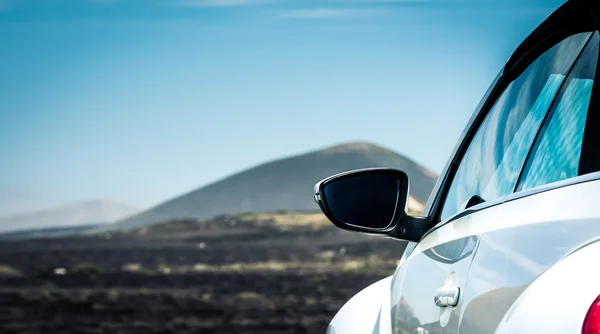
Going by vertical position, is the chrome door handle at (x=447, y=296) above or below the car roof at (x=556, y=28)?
below

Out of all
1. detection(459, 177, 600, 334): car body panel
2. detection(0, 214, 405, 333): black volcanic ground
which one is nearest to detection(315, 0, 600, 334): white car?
detection(459, 177, 600, 334): car body panel

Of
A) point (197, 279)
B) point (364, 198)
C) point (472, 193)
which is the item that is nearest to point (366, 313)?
point (364, 198)

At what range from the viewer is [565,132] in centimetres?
253

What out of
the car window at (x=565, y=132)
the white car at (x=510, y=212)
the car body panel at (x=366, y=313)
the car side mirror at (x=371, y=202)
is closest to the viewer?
the white car at (x=510, y=212)

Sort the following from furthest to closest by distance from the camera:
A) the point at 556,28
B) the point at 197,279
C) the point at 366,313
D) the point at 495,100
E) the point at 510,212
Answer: the point at 197,279 → the point at 366,313 → the point at 495,100 → the point at 556,28 → the point at 510,212

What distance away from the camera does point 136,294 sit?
45.0 meters

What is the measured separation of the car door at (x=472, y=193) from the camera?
8.00ft

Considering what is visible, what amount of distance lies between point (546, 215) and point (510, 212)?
0.81ft

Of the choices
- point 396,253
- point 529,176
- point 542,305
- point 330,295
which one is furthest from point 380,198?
point 396,253

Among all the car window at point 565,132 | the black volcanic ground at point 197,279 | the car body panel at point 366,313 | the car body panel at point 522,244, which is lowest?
the black volcanic ground at point 197,279

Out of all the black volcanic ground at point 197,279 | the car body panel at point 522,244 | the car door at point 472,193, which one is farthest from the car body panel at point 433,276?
the black volcanic ground at point 197,279

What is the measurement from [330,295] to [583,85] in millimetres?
41341

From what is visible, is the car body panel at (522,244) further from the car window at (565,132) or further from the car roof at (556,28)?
the car roof at (556,28)

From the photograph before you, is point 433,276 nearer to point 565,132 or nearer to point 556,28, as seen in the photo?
point 565,132
